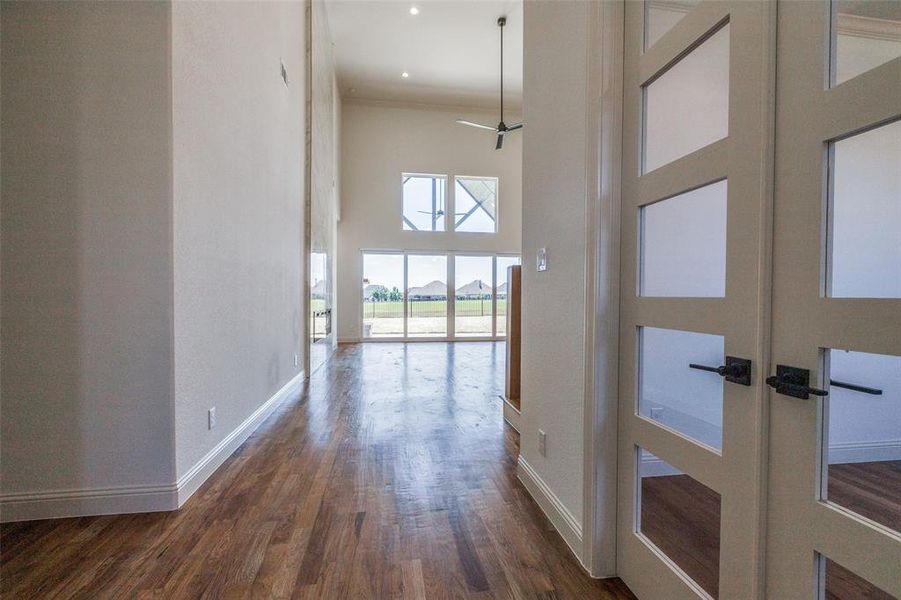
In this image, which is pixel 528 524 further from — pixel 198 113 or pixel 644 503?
pixel 198 113

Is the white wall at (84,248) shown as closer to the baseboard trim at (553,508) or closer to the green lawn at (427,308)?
the baseboard trim at (553,508)

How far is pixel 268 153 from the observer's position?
3.53 m

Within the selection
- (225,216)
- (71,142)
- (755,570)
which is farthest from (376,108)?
(755,570)

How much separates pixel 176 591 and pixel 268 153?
3.25m

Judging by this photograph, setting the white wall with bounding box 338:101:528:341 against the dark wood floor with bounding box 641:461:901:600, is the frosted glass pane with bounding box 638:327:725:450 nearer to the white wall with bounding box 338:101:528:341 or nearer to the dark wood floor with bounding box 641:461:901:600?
the dark wood floor with bounding box 641:461:901:600

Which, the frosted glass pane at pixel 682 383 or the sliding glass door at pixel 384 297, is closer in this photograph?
the frosted glass pane at pixel 682 383

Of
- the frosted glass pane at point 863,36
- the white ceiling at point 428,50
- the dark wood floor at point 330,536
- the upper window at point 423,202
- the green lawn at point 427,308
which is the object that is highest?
the white ceiling at point 428,50

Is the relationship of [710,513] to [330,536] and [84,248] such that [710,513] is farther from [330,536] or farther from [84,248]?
[84,248]

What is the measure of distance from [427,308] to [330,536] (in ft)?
26.2

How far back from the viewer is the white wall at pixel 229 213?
2064mm

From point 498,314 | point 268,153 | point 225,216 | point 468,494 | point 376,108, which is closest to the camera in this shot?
point 468,494


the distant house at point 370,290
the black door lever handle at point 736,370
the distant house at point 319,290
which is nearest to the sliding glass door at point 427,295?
the distant house at point 370,290

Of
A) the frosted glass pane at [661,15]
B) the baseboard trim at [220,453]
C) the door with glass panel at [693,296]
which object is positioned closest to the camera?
the door with glass panel at [693,296]

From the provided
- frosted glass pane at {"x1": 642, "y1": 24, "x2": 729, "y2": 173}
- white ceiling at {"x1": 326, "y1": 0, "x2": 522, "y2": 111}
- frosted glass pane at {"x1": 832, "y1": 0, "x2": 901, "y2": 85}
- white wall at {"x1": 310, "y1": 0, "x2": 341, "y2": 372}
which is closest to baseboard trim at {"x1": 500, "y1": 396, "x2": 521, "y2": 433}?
frosted glass pane at {"x1": 642, "y1": 24, "x2": 729, "y2": 173}
